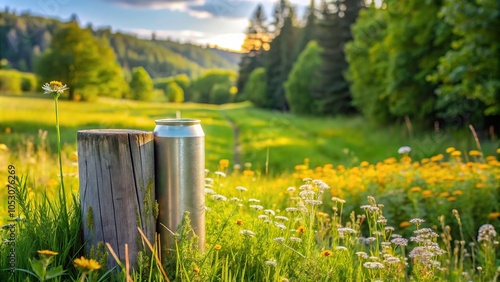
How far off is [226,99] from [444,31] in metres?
58.7

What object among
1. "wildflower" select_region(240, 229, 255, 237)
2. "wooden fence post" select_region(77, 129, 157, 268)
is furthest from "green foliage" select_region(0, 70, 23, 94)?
"wildflower" select_region(240, 229, 255, 237)

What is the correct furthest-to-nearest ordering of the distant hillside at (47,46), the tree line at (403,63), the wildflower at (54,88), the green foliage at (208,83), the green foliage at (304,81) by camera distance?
the green foliage at (208,83) → the green foliage at (304,81) → the distant hillside at (47,46) → the tree line at (403,63) → the wildflower at (54,88)

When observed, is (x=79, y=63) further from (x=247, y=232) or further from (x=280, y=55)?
(x=280, y=55)

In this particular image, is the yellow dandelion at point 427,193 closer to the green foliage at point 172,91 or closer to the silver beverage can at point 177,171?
the silver beverage can at point 177,171

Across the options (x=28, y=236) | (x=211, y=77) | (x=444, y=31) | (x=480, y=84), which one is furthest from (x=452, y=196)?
(x=211, y=77)

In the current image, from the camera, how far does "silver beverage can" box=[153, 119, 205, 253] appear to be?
3.02 metres

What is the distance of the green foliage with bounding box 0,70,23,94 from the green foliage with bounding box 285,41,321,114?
22344 millimetres

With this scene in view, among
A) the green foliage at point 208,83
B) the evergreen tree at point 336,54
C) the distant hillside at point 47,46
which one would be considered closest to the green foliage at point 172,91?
the distant hillside at point 47,46

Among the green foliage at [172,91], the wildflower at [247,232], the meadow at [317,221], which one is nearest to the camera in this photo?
the meadow at [317,221]

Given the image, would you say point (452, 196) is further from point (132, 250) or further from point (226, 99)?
point (226, 99)

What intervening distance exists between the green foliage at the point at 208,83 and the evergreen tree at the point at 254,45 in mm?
7185

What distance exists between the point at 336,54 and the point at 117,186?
32704 mm

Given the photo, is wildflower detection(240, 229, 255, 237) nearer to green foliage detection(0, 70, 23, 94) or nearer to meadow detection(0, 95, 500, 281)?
meadow detection(0, 95, 500, 281)

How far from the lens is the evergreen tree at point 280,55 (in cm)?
5353
